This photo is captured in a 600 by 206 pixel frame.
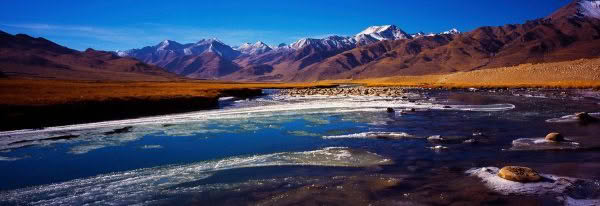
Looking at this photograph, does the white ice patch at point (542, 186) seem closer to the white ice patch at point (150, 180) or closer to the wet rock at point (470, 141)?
the white ice patch at point (150, 180)

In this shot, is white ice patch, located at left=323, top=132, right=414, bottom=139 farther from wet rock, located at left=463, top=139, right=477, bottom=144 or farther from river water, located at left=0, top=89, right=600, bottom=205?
wet rock, located at left=463, top=139, right=477, bottom=144

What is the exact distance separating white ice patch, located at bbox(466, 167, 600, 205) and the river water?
45mm

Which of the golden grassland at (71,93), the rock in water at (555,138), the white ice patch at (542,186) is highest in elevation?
the golden grassland at (71,93)

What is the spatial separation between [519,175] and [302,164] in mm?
7137

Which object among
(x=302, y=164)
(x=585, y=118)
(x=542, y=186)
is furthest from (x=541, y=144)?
(x=585, y=118)

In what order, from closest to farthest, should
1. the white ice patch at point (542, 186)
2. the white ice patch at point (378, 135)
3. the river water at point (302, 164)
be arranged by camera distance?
the white ice patch at point (542, 186) → the river water at point (302, 164) → the white ice patch at point (378, 135)

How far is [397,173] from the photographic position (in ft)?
44.3

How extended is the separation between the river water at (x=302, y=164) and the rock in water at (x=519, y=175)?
0.28 m

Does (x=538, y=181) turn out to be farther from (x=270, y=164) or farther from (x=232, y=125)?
(x=232, y=125)

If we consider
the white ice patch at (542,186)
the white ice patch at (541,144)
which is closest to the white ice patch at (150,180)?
the white ice patch at (542,186)

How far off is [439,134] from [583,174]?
9600 millimetres

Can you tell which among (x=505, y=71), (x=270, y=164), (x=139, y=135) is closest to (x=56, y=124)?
(x=139, y=135)

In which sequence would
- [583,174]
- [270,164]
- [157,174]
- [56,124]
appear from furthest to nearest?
1. [56,124]
2. [270,164]
3. [157,174]
4. [583,174]

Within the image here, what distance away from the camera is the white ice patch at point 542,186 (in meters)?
10.4
